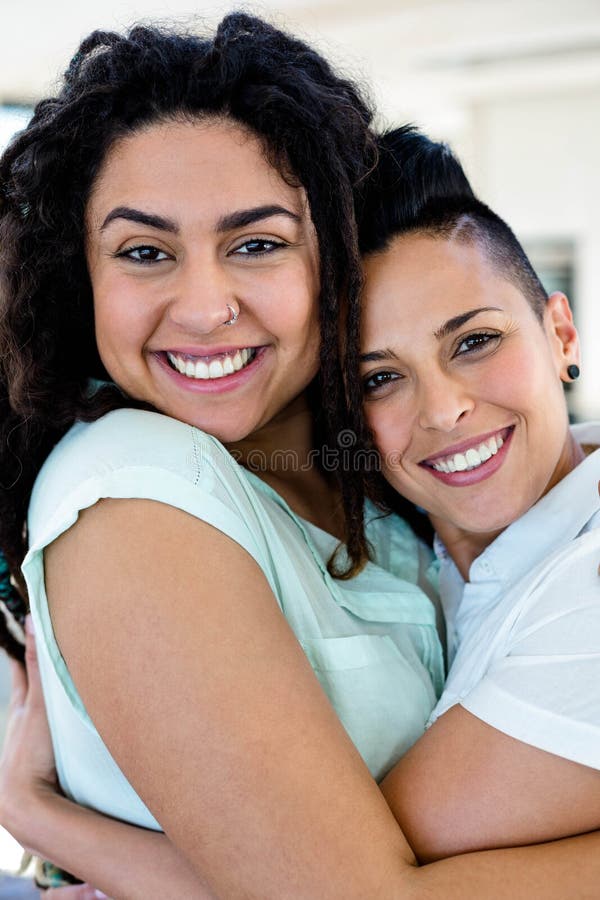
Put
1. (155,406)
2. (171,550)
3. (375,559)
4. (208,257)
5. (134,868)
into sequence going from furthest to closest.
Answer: (375,559) < (155,406) < (208,257) < (134,868) < (171,550)

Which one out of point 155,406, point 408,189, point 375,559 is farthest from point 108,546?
point 408,189

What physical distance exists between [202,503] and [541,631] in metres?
0.42

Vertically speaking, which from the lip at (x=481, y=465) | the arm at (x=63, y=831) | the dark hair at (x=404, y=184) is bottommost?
the arm at (x=63, y=831)

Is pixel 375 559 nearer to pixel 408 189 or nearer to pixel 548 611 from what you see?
pixel 548 611

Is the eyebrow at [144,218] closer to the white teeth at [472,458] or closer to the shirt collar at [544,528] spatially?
the white teeth at [472,458]

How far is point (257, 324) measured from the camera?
1.38 meters

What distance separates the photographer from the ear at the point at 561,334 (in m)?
1.61

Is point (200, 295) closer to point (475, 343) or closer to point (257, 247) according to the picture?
point (257, 247)

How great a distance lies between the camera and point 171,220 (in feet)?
4.22

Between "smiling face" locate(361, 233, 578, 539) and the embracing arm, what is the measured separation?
0.51 metres

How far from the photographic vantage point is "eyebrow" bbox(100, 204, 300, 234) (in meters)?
1.29

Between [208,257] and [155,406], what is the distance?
0.25 metres

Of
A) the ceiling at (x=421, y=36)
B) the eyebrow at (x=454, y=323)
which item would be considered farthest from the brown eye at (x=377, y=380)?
the ceiling at (x=421, y=36)

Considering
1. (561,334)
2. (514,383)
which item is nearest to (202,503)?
(514,383)
